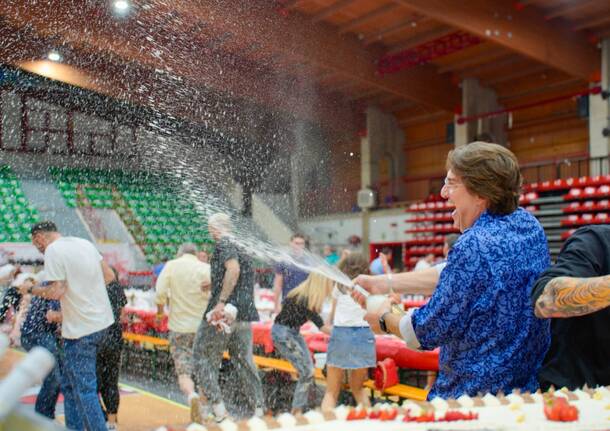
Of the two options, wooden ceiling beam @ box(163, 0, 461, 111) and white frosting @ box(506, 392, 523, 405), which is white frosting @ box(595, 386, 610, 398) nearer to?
white frosting @ box(506, 392, 523, 405)

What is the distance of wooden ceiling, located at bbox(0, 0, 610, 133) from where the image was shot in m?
11.8

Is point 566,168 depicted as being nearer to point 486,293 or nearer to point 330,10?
point 330,10

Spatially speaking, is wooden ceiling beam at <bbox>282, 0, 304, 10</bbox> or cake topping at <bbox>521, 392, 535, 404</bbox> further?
wooden ceiling beam at <bbox>282, 0, 304, 10</bbox>

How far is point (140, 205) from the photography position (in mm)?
19062

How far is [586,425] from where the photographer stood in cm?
155

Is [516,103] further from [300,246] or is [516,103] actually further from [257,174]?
[300,246]

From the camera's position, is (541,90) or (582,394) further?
(541,90)

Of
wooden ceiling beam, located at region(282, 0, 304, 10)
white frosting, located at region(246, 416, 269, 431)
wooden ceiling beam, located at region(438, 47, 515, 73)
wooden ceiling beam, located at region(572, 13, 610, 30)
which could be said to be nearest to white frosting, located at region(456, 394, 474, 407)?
white frosting, located at region(246, 416, 269, 431)

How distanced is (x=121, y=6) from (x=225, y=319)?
1115 cm

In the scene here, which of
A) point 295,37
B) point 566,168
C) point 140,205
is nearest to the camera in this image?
point 295,37

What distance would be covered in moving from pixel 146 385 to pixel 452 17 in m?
7.27

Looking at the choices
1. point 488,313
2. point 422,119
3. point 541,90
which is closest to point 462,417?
point 488,313

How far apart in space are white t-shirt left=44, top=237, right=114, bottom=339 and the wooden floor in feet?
4.20

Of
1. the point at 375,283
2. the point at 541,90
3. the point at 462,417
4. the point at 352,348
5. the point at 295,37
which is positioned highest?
the point at 295,37
